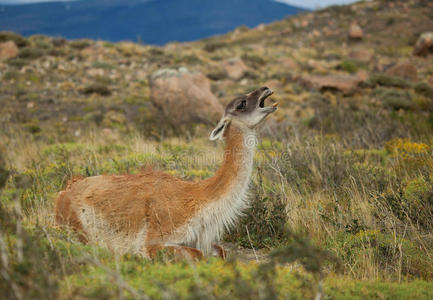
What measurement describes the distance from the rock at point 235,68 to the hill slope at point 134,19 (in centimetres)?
8552

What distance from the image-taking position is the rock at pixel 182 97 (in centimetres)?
1662

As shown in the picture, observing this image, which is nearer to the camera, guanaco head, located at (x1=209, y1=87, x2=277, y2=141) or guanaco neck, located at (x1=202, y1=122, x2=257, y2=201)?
guanaco neck, located at (x1=202, y1=122, x2=257, y2=201)

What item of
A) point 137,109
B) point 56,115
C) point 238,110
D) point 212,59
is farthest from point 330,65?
point 238,110

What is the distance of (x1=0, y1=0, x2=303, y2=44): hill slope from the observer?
379 ft

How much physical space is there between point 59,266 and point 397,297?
9.74ft

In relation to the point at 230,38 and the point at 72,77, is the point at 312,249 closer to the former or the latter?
the point at 72,77

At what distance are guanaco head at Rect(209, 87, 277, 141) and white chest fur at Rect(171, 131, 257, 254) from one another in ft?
1.21

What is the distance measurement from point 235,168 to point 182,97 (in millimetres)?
12960

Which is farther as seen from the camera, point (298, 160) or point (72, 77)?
point (72, 77)

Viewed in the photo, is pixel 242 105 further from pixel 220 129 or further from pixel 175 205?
pixel 175 205

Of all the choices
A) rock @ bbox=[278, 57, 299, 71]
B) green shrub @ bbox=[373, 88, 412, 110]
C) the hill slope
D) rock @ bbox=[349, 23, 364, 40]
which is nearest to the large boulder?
rock @ bbox=[278, 57, 299, 71]

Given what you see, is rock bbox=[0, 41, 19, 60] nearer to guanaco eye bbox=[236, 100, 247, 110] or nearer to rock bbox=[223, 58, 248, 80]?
rock bbox=[223, 58, 248, 80]

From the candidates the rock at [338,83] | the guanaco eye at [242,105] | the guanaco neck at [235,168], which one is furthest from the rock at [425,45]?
the guanaco neck at [235,168]

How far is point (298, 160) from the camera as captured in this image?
7.87 metres
